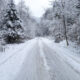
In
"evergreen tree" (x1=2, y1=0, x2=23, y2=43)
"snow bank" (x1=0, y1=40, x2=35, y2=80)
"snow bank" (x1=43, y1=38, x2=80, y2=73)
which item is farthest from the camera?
"evergreen tree" (x1=2, y1=0, x2=23, y2=43)

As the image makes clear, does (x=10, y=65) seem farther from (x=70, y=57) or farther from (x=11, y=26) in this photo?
(x=11, y=26)

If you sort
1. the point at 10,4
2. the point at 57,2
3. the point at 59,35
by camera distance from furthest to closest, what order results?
1. the point at 59,35
2. the point at 10,4
3. the point at 57,2

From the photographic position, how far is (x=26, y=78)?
5227mm

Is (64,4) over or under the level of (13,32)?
over

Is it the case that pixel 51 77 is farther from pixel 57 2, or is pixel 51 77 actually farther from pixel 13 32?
pixel 13 32

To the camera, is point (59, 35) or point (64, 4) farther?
point (59, 35)

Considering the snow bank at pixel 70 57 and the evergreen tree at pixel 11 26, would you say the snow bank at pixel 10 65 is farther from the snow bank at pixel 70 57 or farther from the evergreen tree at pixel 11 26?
the evergreen tree at pixel 11 26

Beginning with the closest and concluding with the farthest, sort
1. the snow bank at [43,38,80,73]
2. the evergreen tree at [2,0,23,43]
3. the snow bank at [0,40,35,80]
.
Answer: the snow bank at [0,40,35,80]
the snow bank at [43,38,80,73]
the evergreen tree at [2,0,23,43]

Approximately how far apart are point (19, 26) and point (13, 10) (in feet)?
11.6

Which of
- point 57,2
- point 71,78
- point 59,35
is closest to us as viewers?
point 71,78

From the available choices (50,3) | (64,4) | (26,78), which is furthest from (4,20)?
(26,78)

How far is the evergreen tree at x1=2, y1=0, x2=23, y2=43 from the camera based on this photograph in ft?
71.4

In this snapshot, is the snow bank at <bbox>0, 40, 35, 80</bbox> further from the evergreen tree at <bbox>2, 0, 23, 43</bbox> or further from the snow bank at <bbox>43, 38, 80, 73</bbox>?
the evergreen tree at <bbox>2, 0, 23, 43</bbox>

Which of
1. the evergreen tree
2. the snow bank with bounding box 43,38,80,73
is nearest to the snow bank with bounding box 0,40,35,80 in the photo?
the snow bank with bounding box 43,38,80,73
